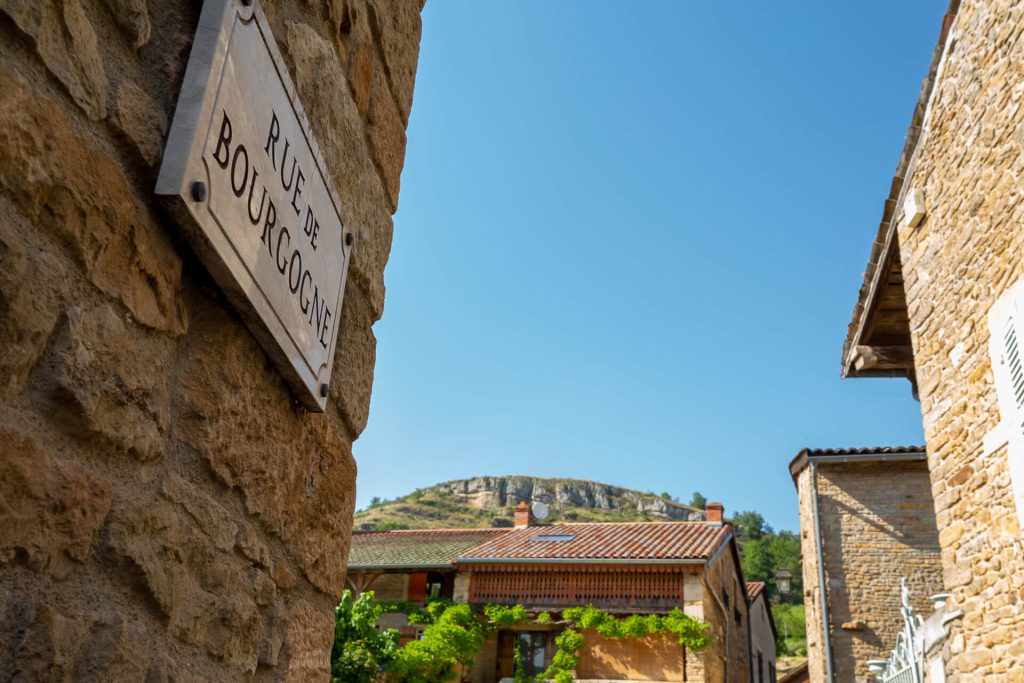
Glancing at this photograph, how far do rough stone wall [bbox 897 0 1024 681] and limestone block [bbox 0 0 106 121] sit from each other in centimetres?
535

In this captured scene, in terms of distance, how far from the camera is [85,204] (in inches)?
38.0

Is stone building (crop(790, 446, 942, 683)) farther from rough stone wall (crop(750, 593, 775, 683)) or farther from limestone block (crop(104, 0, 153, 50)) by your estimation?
limestone block (crop(104, 0, 153, 50))

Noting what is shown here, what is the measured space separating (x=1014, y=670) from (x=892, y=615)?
35.8ft

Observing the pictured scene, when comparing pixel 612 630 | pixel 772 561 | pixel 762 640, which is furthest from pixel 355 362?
pixel 772 561

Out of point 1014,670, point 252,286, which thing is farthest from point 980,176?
point 252,286

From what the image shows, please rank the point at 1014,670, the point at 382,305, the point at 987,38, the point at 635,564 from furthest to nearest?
the point at 635,564 < the point at 987,38 < the point at 1014,670 < the point at 382,305

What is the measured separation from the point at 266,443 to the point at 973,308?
18.6 ft

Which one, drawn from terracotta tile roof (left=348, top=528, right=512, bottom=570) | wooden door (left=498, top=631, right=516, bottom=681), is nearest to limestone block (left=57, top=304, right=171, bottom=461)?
terracotta tile roof (left=348, top=528, right=512, bottom=570)

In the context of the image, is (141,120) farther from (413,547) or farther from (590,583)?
(413,547)

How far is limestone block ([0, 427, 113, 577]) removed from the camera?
2.76 ft

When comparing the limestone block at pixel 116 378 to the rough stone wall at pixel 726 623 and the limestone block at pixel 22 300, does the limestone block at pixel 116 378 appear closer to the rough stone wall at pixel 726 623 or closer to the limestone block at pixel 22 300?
the limestone block at pixel 22 300

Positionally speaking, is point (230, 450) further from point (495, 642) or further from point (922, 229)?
point (495, 642)

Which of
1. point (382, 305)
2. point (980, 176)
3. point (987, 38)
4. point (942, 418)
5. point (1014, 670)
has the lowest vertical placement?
point (1014, 670)

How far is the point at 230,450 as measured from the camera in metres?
1.29
